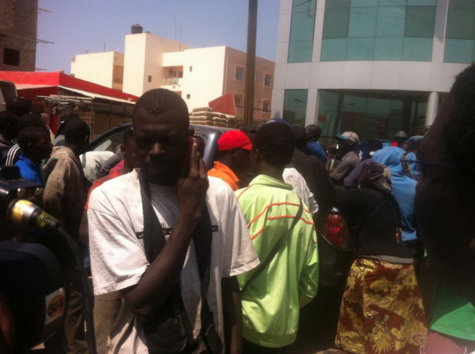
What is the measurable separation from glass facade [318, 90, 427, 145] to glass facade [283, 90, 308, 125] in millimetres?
822

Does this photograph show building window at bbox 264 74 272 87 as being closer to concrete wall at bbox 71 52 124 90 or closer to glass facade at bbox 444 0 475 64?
concrete wall at bbox 71 52 124 90

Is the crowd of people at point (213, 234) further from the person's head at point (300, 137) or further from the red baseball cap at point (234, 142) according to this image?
the person's head at point (300, 137)

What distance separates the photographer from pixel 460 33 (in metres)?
18.8

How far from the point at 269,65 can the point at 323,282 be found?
134ft

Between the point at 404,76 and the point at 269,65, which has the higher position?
the point at 269,65

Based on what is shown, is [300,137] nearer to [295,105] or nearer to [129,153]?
[129,153]

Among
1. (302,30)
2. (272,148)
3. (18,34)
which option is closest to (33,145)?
(272,148)

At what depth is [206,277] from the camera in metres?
1.78

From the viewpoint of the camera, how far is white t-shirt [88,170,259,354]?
163 centimetres

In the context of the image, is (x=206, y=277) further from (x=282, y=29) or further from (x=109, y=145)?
(x=282, y=29)

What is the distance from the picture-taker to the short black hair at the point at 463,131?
1.23 metres

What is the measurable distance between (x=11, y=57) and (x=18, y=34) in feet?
5.85

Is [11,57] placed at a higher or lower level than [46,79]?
higher

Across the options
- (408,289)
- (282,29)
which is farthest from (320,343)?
(282,29)
